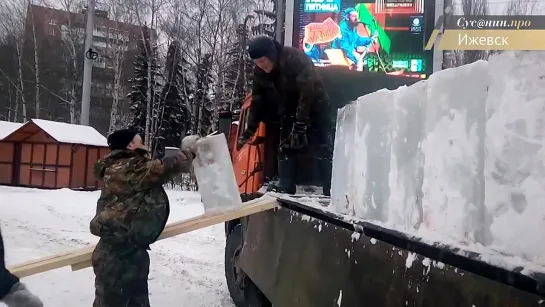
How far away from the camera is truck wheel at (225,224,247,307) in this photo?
17.6ft

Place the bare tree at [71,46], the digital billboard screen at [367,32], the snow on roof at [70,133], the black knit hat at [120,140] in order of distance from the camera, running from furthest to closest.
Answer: the bare tree at [71,46], the snow on roof at [70,133], the digital billboard screen at [367,32], the black knit hat at [120,140]

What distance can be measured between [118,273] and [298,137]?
68.7 inches

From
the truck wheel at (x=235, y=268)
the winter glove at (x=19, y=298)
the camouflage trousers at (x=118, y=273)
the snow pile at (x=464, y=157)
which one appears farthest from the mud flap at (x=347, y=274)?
the winter glove at (x=19, y=298)

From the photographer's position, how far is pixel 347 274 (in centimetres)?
233

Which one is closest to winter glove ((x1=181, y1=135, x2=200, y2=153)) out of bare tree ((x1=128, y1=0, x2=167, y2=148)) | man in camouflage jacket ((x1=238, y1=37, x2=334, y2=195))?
man in camouflage jacket ((x1=238, y1=37, x2=334, y2=195))

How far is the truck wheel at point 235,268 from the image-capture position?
537 centimetres

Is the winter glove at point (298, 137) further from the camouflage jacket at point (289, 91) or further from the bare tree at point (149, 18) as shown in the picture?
the bare tree at point (149, 18)

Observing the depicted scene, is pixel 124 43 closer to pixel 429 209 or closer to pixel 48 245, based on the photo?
pixel 48 245

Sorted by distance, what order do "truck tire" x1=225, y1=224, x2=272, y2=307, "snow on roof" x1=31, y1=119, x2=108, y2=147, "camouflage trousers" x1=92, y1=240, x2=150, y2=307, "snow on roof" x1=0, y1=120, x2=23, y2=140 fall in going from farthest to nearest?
"snow on roof" x1=0, y1=120, x2=23, y2=140, "snow on roof" x1=31, y1=119, x2=108, y2=147, "truck tire" x1=225, y1=224, x2=272, y2=307, "camouflage trousers" x1=92, y1=240, x2=150, y2=307

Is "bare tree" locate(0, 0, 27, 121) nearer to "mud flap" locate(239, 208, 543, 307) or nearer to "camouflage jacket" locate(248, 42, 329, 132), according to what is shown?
"camouflage jacket" locate(248, 42, 329, 132)

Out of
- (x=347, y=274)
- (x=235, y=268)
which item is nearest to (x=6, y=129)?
(x=235, y=268)

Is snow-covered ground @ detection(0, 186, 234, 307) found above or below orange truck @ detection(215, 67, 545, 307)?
below

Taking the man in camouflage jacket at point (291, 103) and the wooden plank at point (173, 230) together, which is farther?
the man in camouflage jacket at point (291, 103)

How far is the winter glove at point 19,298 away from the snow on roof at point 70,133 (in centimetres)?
1769
